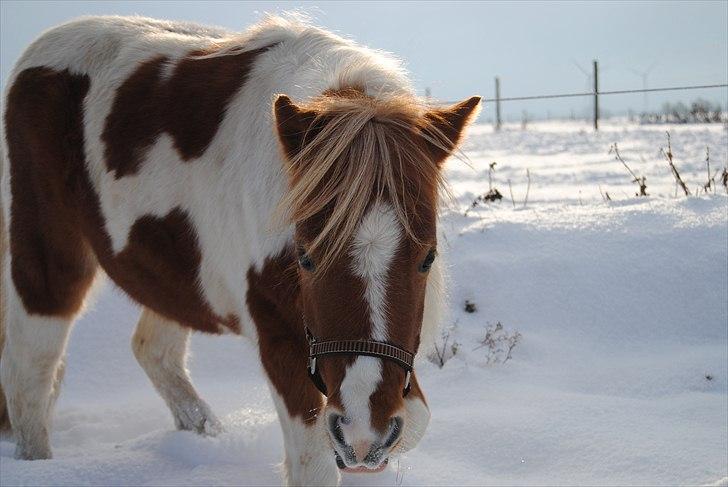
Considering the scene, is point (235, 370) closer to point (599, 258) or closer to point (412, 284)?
point (599, 258)

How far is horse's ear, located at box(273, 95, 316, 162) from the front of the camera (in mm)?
2148

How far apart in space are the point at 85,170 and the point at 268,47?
1.00m

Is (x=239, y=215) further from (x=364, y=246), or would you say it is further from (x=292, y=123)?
(x=364, y=246)

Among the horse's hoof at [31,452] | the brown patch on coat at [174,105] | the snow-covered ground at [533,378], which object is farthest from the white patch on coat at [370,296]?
the horse's hoof at [31,452]

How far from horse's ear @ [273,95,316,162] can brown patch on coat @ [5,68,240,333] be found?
1.15 metres

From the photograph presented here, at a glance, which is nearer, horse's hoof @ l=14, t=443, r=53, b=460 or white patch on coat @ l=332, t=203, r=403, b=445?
white patch on coat @ l=332, t=203, r=403, b=445

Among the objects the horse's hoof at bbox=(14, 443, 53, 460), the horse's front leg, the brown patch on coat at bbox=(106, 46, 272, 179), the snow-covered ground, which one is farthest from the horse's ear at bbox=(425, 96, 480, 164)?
the horse's hoof at bbox=(14, 443, 53, 460)

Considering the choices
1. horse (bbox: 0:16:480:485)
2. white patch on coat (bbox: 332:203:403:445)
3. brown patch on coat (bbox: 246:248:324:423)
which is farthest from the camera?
brown patch on coat (bbox: 246:248:324:423)

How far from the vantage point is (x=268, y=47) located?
295cm

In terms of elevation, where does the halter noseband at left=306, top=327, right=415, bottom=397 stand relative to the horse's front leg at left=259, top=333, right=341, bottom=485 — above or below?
above

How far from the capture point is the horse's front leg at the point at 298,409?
8.00 ft

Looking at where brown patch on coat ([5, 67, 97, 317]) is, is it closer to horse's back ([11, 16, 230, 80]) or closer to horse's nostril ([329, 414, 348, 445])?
horse's back ([11, 16, 230, 80])

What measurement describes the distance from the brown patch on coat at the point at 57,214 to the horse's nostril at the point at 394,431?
1.34 meters

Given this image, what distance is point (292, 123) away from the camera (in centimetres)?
217
